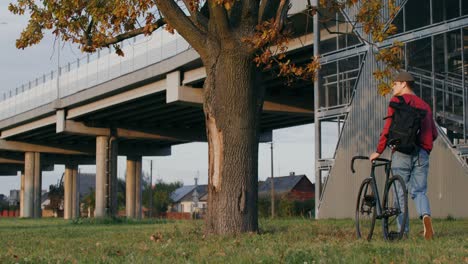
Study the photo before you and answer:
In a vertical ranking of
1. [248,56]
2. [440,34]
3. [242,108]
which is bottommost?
[242,108]

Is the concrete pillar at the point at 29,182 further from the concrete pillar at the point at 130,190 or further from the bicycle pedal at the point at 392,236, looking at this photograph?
the bicycle pedal at the point at 392,236

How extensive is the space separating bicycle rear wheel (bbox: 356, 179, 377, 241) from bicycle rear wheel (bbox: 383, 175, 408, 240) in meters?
0.18

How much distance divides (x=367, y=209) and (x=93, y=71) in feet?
128

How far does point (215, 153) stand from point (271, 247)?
10.5 ft

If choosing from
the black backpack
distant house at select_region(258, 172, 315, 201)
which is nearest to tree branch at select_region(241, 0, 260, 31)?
the black backpack

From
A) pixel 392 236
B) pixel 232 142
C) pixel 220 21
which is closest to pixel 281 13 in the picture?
pixel 220 21

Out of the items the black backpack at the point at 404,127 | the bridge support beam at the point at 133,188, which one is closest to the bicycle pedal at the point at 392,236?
the black backpack at the point at 404,127

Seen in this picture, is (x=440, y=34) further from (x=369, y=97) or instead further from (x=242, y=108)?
(x=242, y=108)

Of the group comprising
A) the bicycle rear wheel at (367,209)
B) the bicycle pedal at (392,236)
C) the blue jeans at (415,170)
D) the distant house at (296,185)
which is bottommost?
the bicycle pedal at (392,236)

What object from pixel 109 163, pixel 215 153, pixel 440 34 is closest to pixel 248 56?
pixel 215 153

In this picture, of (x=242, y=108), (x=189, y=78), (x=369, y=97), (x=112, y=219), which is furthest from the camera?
(x=189, y=78)

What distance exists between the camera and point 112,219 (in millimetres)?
31688

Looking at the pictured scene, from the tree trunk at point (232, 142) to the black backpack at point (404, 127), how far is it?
2.71 m

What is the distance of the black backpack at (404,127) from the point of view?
27.7ft
